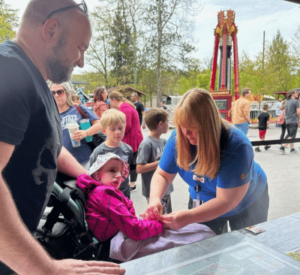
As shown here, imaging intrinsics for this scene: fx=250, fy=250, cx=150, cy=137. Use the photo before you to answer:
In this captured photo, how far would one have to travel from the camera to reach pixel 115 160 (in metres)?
1.33

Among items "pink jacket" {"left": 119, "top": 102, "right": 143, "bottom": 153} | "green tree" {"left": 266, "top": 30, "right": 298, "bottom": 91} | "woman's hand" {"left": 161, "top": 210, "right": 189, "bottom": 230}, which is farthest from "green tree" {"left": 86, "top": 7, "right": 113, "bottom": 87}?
"green tree" {"left": 266, "top": 30, "right": 298, "bottom": 91}

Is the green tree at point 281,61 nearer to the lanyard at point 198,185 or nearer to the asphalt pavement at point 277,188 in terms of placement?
the asphalt pavement at point 277,188

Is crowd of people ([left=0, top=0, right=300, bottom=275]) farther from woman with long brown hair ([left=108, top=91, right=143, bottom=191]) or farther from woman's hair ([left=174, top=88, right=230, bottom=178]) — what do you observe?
woman with long brown hair ([left=108, top=91, right=143, bottom=191])

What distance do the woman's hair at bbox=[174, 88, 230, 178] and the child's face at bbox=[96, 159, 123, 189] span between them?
50 cm

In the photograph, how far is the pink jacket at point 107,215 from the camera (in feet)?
3.25

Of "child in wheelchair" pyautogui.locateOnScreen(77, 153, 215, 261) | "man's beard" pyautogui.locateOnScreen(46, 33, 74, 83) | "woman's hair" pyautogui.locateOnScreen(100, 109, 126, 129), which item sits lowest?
"child in wheelchair" pyautogui.locateOnScreen(77, 153, 215, 261)

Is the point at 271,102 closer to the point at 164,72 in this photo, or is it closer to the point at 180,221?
the point at 164,72

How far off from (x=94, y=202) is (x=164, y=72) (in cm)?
105

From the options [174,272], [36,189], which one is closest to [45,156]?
[36,189]

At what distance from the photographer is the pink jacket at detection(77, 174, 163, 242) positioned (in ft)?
3.25

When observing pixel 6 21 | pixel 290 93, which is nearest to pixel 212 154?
Result: pixel 6 21

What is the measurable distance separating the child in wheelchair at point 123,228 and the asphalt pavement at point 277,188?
2.15 feet

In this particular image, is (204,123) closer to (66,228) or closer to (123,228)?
(123,228)

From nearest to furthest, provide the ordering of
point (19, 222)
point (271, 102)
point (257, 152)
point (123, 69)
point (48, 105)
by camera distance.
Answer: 1. point (19, 222)
2. point (48, 105)
3. point (123, 69)
4. point (257, 152)
5. point (271, 102)
